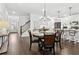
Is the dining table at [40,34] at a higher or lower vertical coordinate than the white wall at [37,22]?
lower

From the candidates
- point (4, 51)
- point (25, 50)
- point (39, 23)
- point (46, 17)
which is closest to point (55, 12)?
point (46, 17)

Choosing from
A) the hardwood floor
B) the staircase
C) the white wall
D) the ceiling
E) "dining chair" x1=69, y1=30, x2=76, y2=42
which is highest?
the ceiling

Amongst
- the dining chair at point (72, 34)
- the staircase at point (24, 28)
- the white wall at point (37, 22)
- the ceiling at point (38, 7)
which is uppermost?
the ceiling at point (38, 7)

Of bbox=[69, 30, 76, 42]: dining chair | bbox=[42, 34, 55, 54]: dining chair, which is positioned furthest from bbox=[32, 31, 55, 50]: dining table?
bbox=[69, 30, 76, 42]: dining chair

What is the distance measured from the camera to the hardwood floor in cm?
246

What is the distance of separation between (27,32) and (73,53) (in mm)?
1025

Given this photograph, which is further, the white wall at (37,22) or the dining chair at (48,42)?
the dining chair at (48,42)

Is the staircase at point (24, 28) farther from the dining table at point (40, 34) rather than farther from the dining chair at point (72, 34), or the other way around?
the dining chair at point (72, 34)

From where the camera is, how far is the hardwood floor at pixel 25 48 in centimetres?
246

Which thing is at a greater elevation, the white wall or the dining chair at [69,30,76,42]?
the white wall

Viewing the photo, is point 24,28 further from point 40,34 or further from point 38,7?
point 38,7

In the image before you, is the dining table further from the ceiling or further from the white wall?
the ceiling

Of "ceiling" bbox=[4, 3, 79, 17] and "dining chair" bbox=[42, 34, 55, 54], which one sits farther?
"dining chair" bbox=[42, 34, 55, 54]

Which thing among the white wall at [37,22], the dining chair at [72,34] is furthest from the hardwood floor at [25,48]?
the white wall at [37,22]
